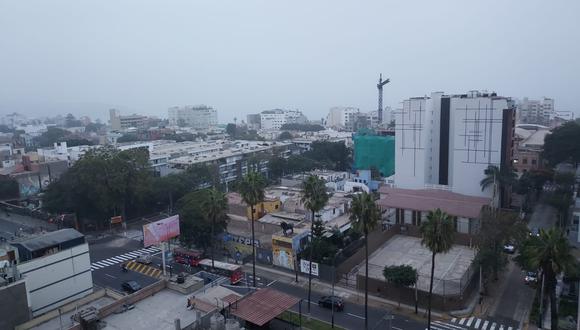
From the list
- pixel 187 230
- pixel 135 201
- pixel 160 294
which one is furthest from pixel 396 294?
pixel 135 201

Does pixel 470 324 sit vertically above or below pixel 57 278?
below

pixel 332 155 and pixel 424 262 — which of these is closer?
pixel 424 262

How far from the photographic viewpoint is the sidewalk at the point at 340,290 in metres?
40.5

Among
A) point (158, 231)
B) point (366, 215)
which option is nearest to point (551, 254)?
point (366, 215)

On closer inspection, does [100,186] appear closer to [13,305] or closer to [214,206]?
[214,206]

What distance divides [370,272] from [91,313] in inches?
1142

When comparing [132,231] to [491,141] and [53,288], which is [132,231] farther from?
[491,141]

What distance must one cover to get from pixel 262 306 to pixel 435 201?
38.6 metres

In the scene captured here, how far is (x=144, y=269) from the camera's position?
174 feet

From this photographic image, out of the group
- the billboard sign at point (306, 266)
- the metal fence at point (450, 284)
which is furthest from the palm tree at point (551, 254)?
the billboard sign at point (306, 266)

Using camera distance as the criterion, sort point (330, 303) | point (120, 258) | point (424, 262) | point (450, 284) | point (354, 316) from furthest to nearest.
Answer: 1. point (120, 258)
2. point (424, 262)
3. point (450, 284)
4. point (330, 303)
5. point (354, 316)

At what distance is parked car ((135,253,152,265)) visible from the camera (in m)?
55.0

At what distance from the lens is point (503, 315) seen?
39.1 metres

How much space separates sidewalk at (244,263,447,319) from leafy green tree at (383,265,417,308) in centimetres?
227
